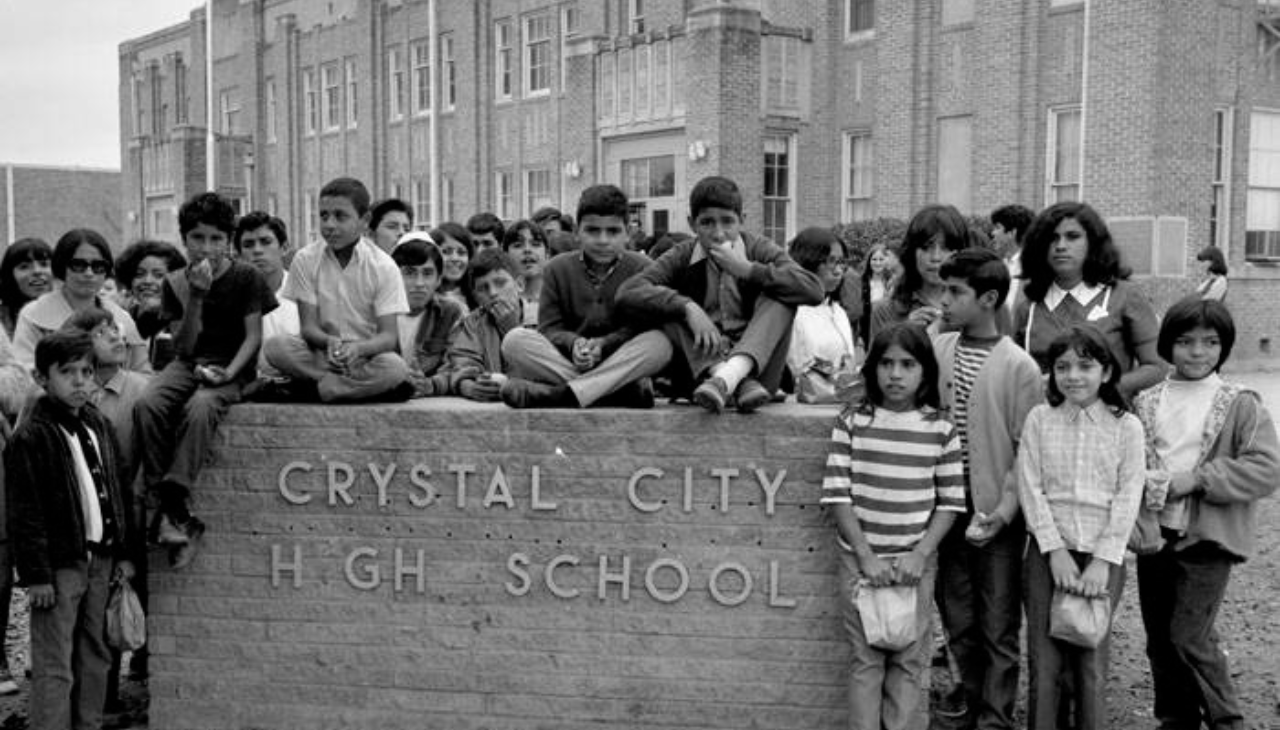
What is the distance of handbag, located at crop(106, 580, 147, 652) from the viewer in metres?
5.05

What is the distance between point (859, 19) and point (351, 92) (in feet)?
59.7

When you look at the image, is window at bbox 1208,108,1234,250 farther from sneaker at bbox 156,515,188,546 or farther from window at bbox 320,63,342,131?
window at bbox 320,63,342,131

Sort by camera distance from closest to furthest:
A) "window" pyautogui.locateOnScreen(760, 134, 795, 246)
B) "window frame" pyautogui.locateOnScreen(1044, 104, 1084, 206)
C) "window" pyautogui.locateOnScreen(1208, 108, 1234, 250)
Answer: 1. "window frame" pyautogui.locateOnScreen(1044, 104, 1084, 206)
2. "window" pyautogui.locateOnScreen(1208, 108, 1234, 250)
3. "window" pyautogui.locateOnScreen(760, 134, 795, 246)

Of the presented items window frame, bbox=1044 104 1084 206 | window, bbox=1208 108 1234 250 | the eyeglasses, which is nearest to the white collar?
the eyeglasses

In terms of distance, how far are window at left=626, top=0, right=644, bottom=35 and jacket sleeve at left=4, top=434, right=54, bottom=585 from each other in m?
22.8

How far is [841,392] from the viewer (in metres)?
5.51

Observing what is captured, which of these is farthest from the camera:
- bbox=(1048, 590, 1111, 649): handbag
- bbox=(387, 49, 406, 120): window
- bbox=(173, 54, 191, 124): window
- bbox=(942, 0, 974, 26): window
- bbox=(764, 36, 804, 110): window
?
bbox=(173, 54, 191, 124): window

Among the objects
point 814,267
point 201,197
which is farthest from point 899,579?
point 201,197

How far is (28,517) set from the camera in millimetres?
4816

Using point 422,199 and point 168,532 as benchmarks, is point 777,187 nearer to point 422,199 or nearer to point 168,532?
point 422,199

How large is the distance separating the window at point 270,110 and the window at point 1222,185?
28537mm

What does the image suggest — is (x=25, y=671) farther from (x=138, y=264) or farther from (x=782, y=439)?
(x=782, y=439)

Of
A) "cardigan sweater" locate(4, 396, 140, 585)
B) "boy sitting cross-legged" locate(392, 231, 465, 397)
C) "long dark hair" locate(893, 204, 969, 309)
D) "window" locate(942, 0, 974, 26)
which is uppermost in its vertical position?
"window" locate(942, 0, 974, 26)

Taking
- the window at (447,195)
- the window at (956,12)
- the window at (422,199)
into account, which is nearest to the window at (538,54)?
the window at (447,195)
